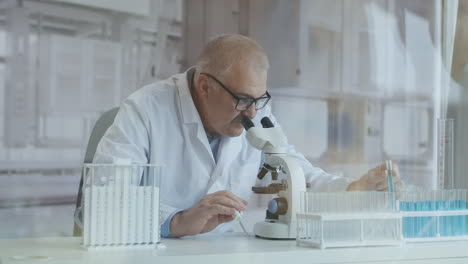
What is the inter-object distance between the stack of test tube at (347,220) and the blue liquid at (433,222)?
56 millimetres

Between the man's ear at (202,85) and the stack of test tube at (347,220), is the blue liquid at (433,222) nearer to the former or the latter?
the stack of test tube at (347,220)

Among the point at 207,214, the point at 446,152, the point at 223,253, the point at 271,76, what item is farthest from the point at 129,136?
the point at 271,76

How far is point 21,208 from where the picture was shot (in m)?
2.74

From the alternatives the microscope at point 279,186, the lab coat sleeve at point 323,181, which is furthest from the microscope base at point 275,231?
the lab coat sleeve at point 323,181

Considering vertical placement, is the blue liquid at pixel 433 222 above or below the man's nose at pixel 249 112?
below

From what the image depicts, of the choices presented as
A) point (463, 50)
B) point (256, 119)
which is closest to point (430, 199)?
point (256, 119)

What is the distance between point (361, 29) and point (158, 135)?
223 cm

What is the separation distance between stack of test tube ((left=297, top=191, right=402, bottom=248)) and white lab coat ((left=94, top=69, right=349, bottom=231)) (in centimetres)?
48

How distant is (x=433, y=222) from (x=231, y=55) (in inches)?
28.0

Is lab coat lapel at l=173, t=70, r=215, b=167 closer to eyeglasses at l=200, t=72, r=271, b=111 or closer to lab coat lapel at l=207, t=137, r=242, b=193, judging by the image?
lab coat lapel at l=207, t=137, r=242, b=193

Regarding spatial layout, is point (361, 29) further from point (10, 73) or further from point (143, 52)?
point (10, 73)

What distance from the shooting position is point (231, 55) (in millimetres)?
1688

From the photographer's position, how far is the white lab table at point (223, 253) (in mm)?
1038

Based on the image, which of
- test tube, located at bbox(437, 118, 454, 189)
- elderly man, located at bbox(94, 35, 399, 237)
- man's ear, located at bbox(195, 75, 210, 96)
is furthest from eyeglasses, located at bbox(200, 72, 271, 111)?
test tube, located at bbox(437, 118, 454, 189)
